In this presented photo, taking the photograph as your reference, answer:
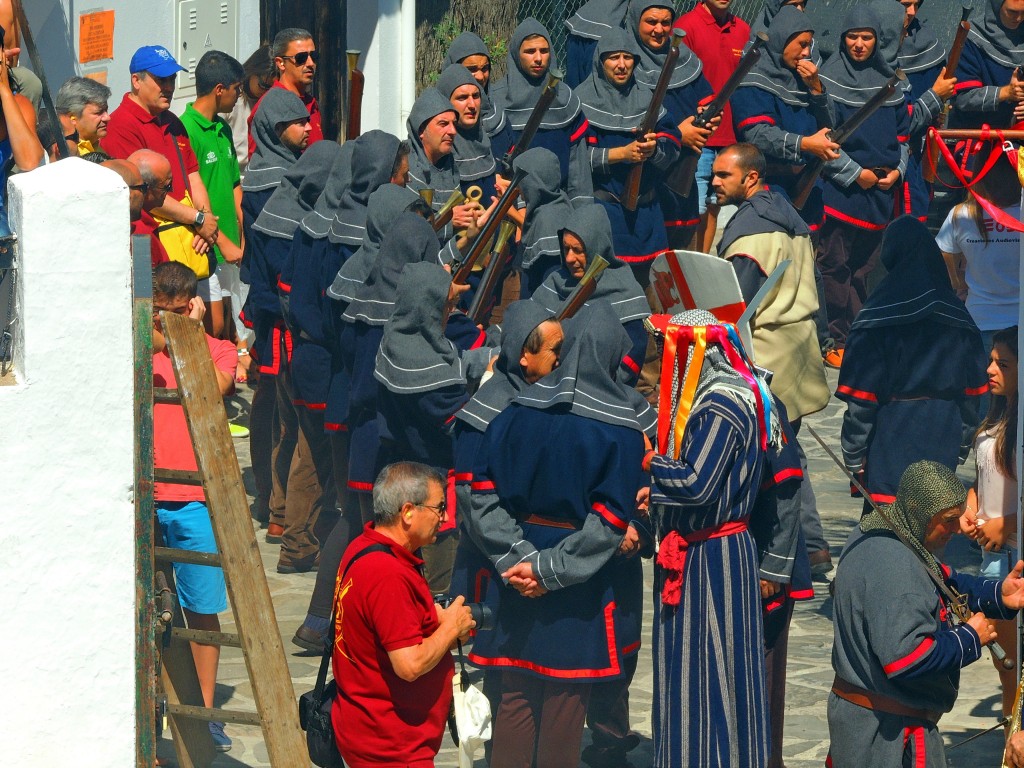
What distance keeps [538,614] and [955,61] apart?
6.68m

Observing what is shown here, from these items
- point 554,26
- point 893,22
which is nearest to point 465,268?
point 893,22

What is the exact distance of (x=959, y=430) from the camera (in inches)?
324

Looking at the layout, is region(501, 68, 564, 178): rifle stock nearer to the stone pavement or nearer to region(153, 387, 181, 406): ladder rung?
the stone pavement

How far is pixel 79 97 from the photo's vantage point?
969 centimetres

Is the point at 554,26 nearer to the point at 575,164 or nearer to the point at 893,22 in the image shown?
the point at 893,22

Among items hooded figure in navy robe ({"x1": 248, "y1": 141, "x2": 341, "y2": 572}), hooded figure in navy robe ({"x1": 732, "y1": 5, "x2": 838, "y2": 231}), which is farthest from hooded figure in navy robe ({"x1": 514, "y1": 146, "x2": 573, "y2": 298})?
hooded figure in navy robe ({"x1": 732, "y1": 5, "x2": 838, "y2": 231})

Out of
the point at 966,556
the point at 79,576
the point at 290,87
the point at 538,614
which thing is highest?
the point at 290,87

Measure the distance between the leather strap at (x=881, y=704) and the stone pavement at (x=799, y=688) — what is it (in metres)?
1.39

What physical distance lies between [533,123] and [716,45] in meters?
2.47

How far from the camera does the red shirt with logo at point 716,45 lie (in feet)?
39.9

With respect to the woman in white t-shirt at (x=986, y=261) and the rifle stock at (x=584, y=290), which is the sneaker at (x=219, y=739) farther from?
the woman in white t-shirt at (x=986, y=261)

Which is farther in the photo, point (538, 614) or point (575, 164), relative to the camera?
point (575, 164)

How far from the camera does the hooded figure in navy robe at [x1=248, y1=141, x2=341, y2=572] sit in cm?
936

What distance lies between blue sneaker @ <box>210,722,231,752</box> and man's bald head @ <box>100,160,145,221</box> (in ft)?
7.14
